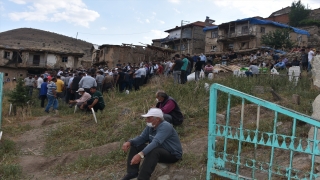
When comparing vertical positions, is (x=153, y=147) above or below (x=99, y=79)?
below

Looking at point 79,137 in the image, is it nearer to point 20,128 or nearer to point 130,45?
point 20,128

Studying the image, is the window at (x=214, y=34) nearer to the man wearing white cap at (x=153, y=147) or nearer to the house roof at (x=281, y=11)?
the house roof at (x=281, y=11)

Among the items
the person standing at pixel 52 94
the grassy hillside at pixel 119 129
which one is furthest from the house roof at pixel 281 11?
the person standing at pixel 52 94

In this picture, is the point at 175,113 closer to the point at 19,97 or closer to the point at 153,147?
the point at 153,147

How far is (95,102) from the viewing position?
9852 mm

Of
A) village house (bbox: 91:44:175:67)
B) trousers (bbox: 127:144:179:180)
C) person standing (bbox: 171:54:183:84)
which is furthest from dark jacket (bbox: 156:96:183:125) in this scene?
village house (bbox: 91:44:175:67)

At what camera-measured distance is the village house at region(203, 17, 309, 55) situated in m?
37.5

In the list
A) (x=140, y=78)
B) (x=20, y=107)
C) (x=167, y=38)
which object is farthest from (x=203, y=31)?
(x=20, y=107)

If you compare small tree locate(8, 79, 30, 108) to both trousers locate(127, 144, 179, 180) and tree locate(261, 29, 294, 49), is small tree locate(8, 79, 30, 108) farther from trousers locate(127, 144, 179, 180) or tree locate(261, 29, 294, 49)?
tree locate(261, 29, 294, 49)

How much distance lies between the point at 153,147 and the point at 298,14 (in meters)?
47.0

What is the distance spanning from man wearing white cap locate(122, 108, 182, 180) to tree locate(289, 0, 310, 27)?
45735mm

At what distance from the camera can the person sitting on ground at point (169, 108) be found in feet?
22.8

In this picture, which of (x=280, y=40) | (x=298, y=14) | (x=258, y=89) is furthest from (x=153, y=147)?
(x=298, y=14)

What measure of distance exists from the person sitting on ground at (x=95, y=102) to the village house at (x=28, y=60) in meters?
32.8
